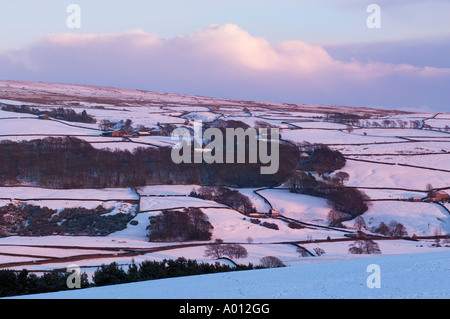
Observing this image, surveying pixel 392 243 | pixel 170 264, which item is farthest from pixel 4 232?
pixel 392 243

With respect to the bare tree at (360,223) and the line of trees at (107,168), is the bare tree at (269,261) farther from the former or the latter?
the line of trees at (107,168)

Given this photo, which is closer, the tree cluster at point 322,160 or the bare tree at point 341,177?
the bare tree at point 341,177

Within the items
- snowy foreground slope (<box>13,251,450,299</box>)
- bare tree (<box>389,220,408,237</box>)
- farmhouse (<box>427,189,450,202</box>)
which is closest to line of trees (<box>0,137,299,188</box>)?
farmhouse (<box>427,189,450,202</box>)

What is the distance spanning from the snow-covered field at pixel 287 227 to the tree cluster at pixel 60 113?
2.25 meters

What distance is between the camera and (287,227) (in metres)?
35.1

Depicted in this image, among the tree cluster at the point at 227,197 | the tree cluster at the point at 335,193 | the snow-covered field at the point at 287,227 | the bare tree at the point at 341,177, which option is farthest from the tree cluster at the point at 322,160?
the tree cluster at the point at 227,197

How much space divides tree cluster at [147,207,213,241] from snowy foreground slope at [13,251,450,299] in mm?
15756

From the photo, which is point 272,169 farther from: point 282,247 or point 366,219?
point 282,247

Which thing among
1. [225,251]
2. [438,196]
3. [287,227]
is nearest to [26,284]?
[225,251]

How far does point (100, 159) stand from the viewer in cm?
4766

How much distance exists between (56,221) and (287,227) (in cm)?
1225

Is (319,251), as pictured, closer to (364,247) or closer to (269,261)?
(364,247)

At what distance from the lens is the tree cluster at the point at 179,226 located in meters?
32.1
